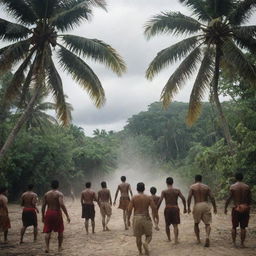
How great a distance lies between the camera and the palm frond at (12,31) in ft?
48.2

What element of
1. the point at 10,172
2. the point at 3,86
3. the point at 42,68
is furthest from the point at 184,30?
the point at 10,172

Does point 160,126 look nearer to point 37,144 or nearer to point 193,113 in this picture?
point 37,144

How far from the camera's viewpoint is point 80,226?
48.9 feet

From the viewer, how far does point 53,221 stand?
31.3 ft

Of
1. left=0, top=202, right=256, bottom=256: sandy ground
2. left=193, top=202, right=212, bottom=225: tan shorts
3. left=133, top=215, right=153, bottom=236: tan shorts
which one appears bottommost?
left=0, top=202, right=256, bottom=256: sandy ground

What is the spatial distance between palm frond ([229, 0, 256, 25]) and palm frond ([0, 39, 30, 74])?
8202mm

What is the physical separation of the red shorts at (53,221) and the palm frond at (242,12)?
10606 millimetres

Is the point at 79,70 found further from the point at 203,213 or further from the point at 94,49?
the point at 203,213

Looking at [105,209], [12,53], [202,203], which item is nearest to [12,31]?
[12,53]

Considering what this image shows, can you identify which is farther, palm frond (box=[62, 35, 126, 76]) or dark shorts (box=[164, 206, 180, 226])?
palm frond (box=[62, 35, 126, 76])

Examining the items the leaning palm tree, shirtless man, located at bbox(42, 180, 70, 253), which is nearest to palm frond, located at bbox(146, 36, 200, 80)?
the leaning palm tree

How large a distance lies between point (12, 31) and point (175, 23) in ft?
21.7

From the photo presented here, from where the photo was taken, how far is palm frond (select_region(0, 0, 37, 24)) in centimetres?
1532

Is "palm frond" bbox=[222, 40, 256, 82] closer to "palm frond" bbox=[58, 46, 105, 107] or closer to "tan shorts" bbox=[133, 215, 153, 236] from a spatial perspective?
"palm frond" bbox=[58, 46, 105, 107]
